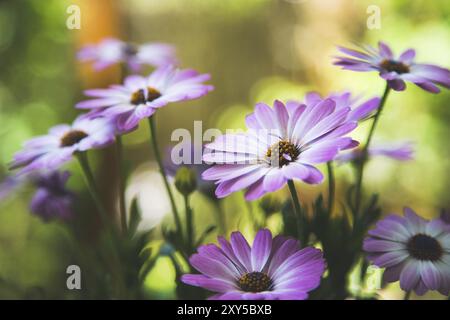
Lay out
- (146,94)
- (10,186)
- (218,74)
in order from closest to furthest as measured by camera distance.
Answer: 1. (146,94)
2. (10,186)
3. (218,74)

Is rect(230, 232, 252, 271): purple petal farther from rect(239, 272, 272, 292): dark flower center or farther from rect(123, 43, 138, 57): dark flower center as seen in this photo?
rect(123, 43, 138, 57): dark flower center

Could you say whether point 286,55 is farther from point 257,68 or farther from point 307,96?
point 307,96

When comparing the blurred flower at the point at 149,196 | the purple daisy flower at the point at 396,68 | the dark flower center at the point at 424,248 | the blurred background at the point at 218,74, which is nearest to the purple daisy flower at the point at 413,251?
the dark flower center at the point at 424,248

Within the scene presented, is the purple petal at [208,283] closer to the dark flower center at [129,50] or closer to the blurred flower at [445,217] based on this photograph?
the blurred flower at [445,217]

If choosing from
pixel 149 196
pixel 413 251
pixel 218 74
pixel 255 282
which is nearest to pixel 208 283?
pixel 255 282

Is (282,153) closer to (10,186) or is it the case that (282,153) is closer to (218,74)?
(10,186)

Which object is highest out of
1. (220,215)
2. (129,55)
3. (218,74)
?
(218,74)

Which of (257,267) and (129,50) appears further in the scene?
(129,50)
